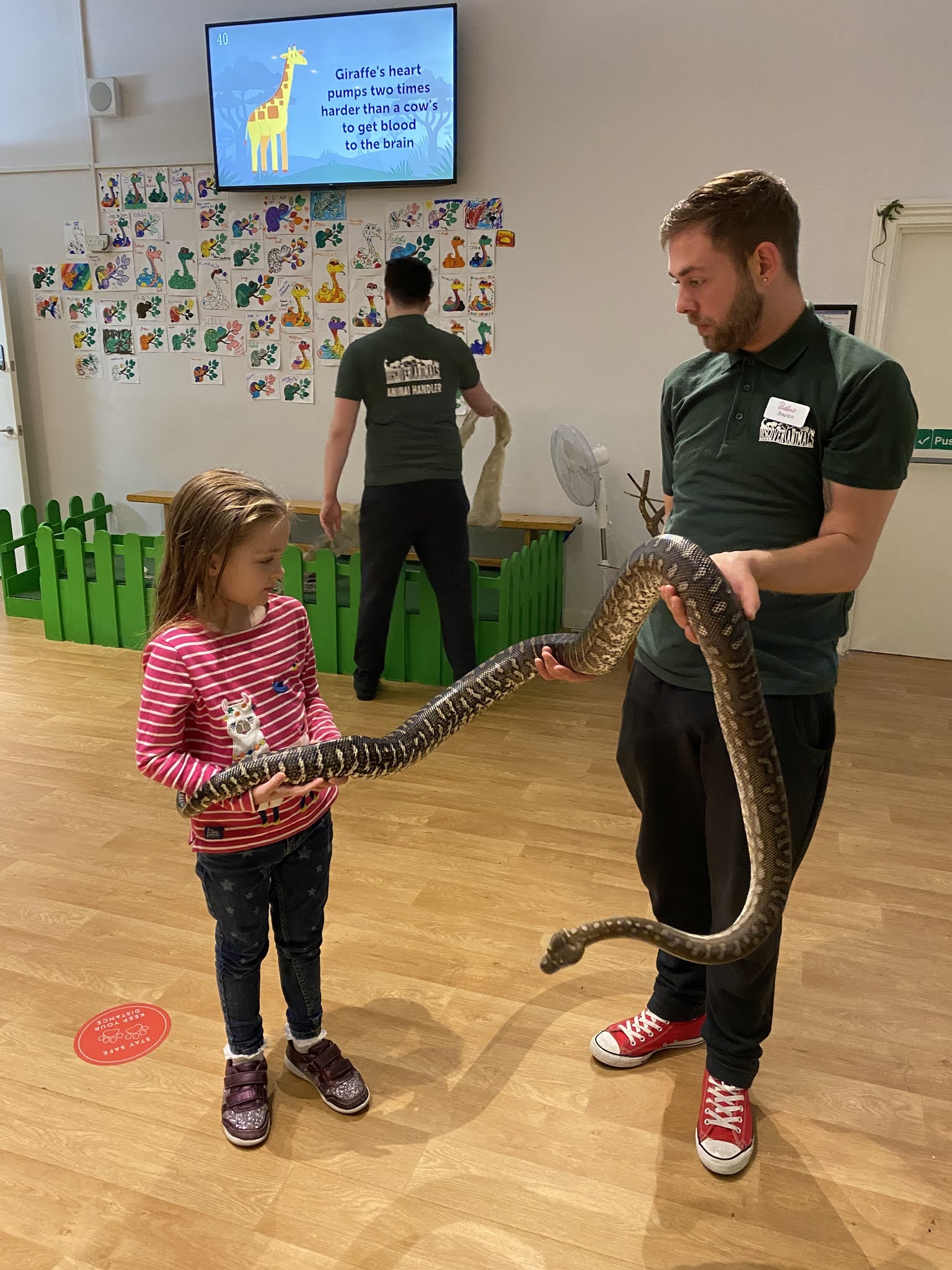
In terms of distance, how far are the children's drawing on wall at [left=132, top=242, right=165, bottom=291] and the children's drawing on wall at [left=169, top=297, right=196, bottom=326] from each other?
10 cm

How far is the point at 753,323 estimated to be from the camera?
148cm

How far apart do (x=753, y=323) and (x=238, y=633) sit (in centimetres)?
105

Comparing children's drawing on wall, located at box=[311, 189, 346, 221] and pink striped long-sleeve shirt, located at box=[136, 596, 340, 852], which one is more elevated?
children's drawing on wall, located at box=[311, 189, 346, 221]

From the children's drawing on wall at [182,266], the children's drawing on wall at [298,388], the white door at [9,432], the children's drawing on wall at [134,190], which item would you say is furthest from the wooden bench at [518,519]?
the children's drawing on wall at [134,190]

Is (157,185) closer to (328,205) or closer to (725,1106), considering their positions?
(328,205)

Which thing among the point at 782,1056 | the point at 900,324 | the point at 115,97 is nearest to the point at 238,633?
the point at 782,1056

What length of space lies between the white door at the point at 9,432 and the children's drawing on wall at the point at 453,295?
2834 mm

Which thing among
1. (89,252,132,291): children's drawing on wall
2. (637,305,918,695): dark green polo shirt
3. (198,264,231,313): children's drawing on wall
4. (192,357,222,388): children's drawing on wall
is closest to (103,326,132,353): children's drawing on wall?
(89,252,132,291): children's drawing on wall

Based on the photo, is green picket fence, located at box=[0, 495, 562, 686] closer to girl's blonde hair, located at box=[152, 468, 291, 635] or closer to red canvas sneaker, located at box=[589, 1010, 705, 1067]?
red canvas sneaker, located at box=[589, 1010, 705, 1067]

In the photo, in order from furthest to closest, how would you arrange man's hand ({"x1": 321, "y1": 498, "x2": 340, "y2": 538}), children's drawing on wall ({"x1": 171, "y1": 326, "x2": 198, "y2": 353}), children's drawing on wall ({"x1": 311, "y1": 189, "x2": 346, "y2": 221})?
children's drawing on wall ({"x1": 171, "y1": 326, "x2": 198, "y2": 353}), children's drawing on wall ({"x1": 311, "y1": 189, "x2": 346, "y2": 221}), man's hand ({"x1": 321, "y1": 498, "x2": 340, "y2": 538})

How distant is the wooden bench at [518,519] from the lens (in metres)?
4.96

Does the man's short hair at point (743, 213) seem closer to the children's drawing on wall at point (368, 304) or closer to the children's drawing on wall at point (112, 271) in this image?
the children's drawing on wall at point (368, 304)

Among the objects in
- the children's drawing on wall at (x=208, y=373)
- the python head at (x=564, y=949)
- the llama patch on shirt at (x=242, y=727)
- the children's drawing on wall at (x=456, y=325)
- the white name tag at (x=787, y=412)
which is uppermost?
the children's drawing on wall at (x=456, y=325)

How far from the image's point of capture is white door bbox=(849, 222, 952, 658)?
4.47 m
